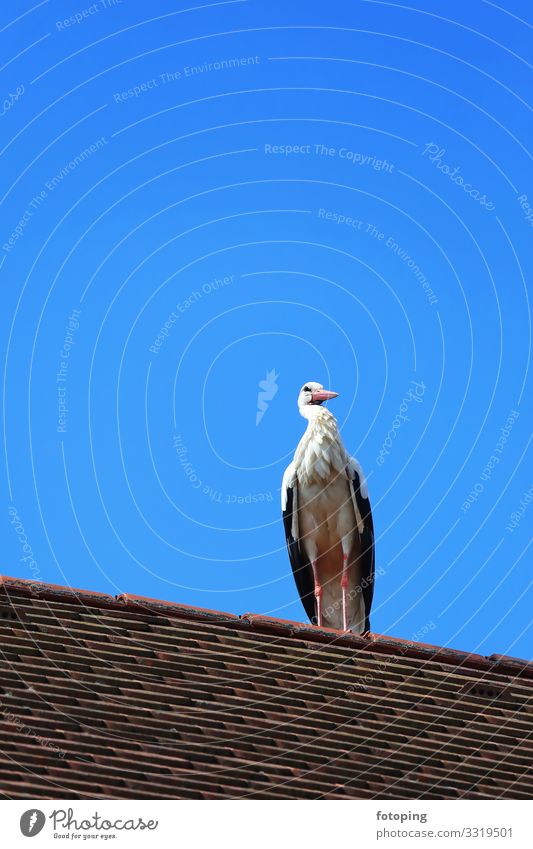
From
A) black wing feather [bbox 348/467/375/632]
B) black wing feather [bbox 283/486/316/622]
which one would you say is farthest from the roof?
black wing feather [bbox 283/486/316/622]

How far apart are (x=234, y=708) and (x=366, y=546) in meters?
7.06

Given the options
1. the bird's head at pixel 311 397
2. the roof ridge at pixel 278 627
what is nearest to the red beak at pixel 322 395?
the bird's head at pixel 311 397

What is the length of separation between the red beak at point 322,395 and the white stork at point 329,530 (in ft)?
2.30

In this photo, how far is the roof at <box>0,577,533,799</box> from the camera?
10.3m

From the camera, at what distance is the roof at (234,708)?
10305 mm

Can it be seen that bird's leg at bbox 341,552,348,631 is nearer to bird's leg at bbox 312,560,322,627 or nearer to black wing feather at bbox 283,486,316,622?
bird's leg at bbox 312,560,322,627

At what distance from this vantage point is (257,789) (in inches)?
404

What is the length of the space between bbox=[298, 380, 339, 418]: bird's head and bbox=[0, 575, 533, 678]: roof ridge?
6.17 metres

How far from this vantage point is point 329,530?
18328 millimetres

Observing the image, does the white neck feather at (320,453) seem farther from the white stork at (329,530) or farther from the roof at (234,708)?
the roof at (234,708)

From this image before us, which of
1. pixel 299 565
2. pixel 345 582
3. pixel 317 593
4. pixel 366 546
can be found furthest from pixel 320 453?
pixel 317 593

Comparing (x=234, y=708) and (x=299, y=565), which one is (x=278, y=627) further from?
(x=299, y=565)

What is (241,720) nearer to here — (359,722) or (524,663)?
(359,722)
